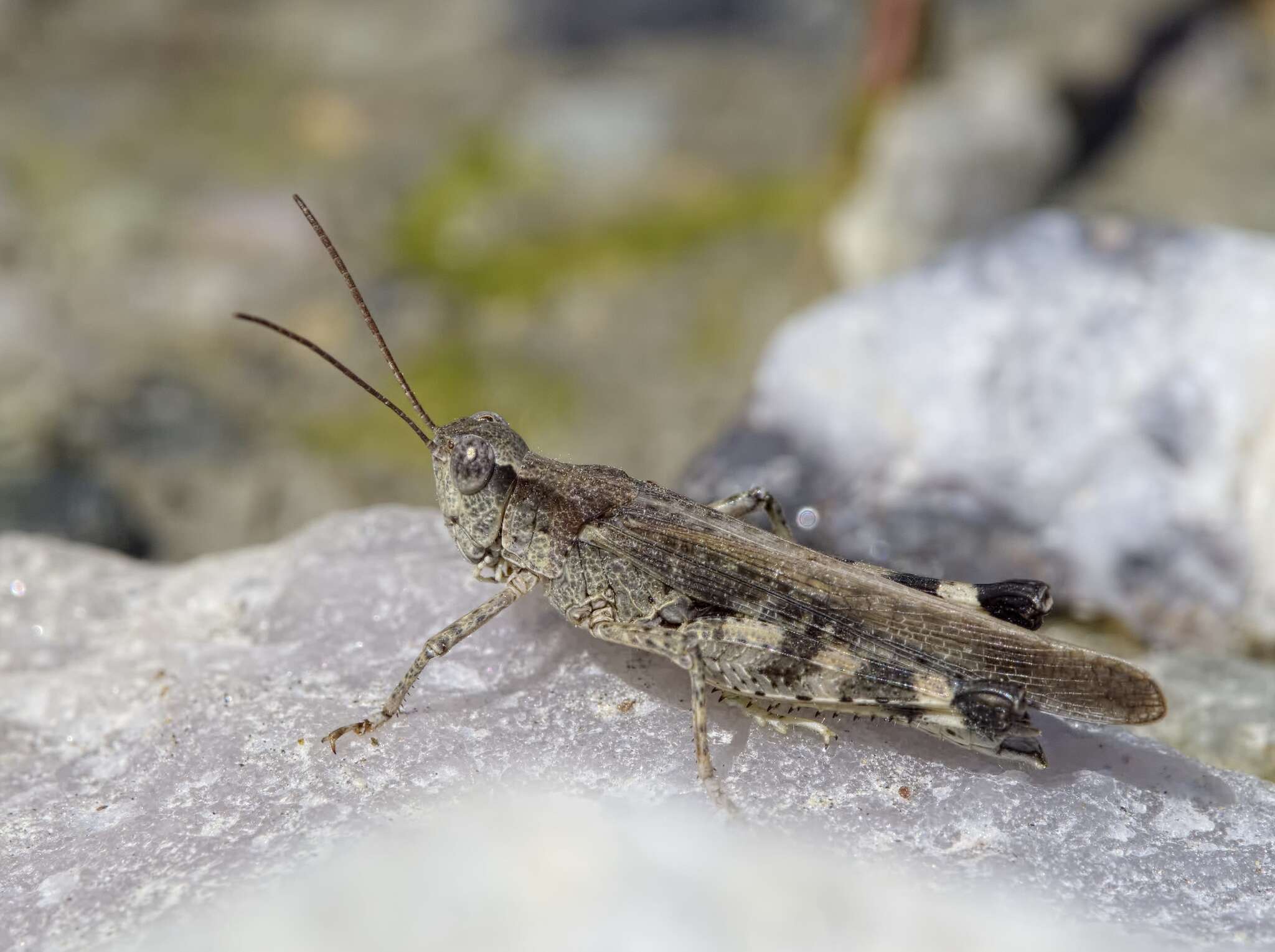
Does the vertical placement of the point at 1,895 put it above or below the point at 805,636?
below

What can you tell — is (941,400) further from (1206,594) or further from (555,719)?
(555,719)

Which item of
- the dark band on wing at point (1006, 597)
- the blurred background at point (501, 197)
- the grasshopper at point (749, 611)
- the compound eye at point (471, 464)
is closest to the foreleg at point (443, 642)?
the grasshopper at point (749, 611)

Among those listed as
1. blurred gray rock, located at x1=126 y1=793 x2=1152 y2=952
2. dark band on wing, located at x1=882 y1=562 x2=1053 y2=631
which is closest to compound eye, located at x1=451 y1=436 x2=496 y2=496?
blurred gray rock, located at x1=126 y1=793 x2=1152 y2=952

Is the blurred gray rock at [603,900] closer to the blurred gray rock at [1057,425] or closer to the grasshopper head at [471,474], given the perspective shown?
the grasshopper head at [471,474]

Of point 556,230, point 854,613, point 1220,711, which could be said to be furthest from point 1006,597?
point 556,230

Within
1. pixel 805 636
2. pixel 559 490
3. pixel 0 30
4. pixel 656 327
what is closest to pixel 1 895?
pixel 559 490

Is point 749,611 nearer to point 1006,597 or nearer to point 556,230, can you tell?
point 1006,597

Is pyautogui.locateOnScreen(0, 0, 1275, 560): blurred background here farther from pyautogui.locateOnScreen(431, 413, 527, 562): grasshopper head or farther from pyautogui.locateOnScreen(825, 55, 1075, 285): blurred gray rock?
pyautogui.locateOnScreen(431, 413, 527, 562): grasshopper head
